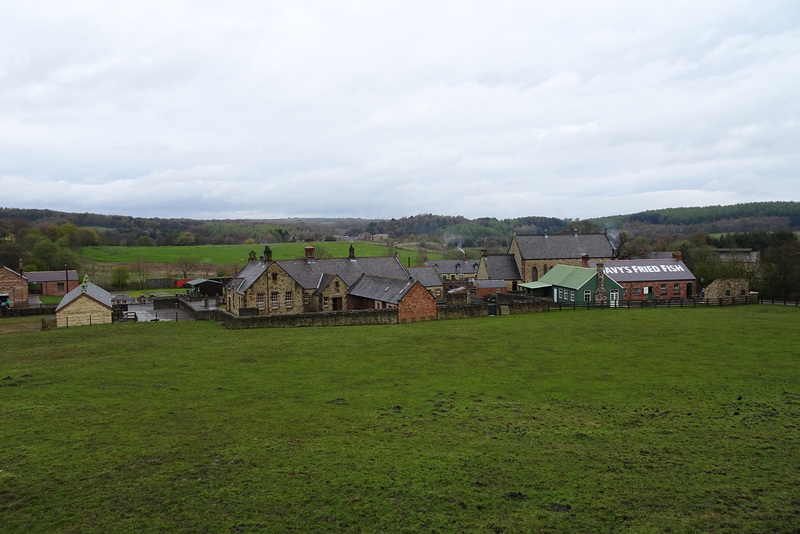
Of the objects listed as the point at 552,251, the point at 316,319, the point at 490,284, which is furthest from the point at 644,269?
the point at 316,319

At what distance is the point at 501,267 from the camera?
66.9 metres

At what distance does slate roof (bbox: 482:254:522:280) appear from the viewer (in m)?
65.9

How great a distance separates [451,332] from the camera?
3262 centimetres

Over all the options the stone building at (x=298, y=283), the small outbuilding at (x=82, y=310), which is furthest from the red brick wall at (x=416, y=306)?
the small outbuilding at (x=82, y=310)

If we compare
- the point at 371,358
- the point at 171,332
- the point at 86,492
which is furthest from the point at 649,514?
the point at 171,332

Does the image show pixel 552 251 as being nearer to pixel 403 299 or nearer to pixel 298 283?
pixel 403 299

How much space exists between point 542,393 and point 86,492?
14.1 meters

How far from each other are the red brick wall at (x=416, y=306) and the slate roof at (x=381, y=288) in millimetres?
472

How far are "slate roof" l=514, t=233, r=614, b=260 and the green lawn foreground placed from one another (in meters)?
40.4

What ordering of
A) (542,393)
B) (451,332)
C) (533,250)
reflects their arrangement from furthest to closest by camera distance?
(533,250), (451,332), (542,393)

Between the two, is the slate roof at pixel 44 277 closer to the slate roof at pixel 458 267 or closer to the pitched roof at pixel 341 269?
the pitched roof at pixel 341 269

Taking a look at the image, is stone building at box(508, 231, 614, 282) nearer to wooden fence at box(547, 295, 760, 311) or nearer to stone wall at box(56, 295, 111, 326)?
wooden fence at box(547, 295, 760, 311)

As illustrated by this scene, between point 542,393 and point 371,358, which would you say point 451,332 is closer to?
point 371,358

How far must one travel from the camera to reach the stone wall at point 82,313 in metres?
37.1
